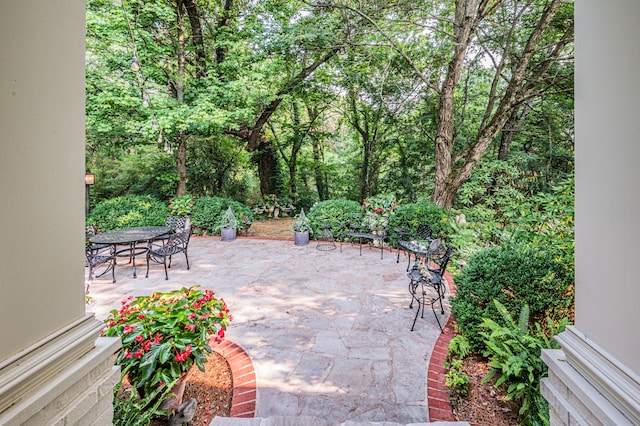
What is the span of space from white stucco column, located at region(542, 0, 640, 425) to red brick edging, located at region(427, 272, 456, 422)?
1211 millimetres

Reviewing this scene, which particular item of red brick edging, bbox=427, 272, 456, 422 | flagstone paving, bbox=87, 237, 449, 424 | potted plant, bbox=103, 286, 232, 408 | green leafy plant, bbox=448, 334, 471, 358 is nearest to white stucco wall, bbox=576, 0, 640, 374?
red brick edging, bbox=427, 272, 456, 422

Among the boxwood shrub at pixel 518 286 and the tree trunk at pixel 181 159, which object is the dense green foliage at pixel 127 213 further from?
the boxwood shrub at pixel 518 286

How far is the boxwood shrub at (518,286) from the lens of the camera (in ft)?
9.49

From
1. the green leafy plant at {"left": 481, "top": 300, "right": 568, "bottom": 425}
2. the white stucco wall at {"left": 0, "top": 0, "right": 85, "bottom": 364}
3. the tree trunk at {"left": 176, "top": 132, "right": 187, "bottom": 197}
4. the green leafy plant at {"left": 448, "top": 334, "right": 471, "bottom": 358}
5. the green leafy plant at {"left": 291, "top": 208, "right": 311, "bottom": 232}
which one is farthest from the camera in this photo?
the tree trunk at {"left": 176, "top": 132, "right": 187, "bottom": 197}

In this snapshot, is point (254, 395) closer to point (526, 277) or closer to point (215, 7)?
point (526, 277)

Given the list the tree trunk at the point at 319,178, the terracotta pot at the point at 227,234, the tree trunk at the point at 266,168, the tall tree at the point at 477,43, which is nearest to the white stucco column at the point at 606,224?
the tall tree at the point at 477,43

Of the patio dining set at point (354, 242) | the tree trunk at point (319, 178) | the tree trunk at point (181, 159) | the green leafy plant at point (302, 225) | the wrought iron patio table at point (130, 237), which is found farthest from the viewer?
the tree trunk at point (319, 178)

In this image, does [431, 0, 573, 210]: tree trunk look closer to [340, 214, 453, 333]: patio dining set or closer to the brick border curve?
[340, 214, 453, 333]: patio dining set

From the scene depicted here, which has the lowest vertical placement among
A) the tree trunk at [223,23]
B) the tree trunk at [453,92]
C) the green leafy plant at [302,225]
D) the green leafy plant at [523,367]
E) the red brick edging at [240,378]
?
the red brick edging at [240,378]

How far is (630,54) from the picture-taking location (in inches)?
37.9

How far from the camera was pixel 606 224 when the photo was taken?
1.05m

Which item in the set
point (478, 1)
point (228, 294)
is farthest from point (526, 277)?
point (478, 1)

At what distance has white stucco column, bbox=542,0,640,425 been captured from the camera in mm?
940

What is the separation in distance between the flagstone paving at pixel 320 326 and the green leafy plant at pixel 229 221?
1679 mm
